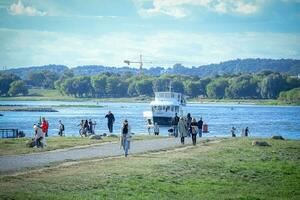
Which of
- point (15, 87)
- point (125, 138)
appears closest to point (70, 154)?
point (125, 138)

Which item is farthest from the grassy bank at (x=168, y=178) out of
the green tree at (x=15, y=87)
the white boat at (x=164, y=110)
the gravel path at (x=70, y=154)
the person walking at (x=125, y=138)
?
the green tree at (x=15, y=87)

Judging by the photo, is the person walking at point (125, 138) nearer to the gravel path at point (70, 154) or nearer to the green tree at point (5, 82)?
the gravel path at point (70, 154)

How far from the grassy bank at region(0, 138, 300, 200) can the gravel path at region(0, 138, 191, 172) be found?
1.54 m

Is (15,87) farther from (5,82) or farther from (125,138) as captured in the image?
(125,138)

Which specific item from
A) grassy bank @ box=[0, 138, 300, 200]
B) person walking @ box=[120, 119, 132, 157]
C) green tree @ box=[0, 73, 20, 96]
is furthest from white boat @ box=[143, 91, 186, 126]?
green tree @ box=[0, 73, 20, 96]

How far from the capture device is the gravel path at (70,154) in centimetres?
2756

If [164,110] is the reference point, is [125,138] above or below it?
above

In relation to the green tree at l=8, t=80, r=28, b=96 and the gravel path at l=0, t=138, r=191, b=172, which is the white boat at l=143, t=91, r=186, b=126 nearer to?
the gravel path at l=0, t=138, r=191, b=172

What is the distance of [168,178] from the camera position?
2544 cm

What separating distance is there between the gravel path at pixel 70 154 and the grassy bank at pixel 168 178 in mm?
1542

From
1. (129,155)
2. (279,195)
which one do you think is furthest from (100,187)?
(129,155)

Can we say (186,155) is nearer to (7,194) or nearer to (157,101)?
(7,194)

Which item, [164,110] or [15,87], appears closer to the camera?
[164,110]

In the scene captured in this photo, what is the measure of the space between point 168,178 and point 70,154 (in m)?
8.79
